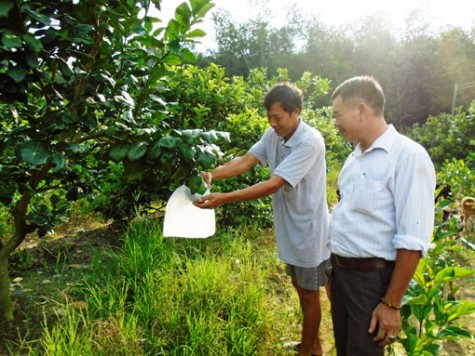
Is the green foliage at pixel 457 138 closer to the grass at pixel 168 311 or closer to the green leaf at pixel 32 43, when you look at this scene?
the grass at pixel 168 311

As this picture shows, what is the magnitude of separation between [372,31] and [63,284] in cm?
3097

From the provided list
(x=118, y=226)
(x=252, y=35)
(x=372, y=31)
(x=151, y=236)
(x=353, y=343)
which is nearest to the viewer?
(x=353, y=343)

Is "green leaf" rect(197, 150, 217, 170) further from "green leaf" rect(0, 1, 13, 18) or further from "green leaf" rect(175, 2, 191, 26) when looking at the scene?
"green leaf" rect(0, 1, 13, 18)

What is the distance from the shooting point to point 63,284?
290cm

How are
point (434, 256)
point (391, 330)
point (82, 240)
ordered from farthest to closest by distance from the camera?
point (82, 240) < point (434, 256) < point (391, 330)

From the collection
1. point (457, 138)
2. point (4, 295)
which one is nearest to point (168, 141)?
point (4, 295)

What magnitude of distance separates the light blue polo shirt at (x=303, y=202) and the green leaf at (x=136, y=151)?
86 cm

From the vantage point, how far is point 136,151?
4.81ft

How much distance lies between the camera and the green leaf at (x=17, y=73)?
132cm

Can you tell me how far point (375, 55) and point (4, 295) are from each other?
28.6 m

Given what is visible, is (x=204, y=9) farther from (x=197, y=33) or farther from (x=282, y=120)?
(x=282, y=120)

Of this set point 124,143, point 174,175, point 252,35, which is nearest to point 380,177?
point 174,175

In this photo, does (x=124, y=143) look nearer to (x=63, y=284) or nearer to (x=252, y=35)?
(x=63, y=284)

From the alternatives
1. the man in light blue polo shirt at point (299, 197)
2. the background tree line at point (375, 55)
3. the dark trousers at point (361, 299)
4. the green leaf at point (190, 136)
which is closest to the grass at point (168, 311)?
the man in light blue polo shirt at point (299, 197)
